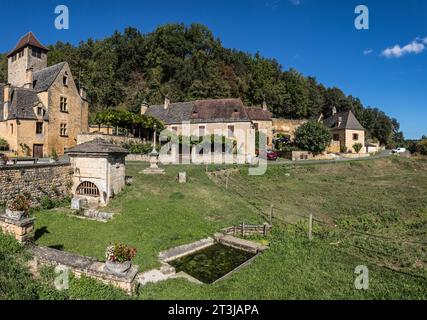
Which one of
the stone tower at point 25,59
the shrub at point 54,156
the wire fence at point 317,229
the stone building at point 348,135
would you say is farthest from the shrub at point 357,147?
the stone tower at point 25,59

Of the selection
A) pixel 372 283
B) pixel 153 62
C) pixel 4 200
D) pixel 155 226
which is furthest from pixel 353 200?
pixel 153 62

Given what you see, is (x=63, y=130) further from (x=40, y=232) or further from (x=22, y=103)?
(x=40, y=232)

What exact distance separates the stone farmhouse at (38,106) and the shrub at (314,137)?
28.5m

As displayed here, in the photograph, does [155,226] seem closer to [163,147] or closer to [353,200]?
[353,200]

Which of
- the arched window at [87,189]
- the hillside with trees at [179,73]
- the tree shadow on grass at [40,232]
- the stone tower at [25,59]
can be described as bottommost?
the tree shadow on grass at [40,232]

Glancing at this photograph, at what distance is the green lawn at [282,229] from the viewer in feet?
26.6

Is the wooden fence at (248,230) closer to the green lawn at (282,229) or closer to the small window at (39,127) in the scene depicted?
the green lawn at (282,229)

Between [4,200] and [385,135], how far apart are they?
80.5m

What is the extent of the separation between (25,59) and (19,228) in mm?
31898

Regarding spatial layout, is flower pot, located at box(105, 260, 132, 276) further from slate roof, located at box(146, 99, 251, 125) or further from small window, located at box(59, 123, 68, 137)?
slate roof, located at box(146, 99, 251, 125)

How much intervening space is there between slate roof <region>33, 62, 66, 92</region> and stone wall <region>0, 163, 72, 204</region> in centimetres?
1689

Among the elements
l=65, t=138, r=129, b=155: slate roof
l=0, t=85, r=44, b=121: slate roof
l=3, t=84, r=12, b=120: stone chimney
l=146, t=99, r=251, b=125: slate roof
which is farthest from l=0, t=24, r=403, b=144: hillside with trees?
l=65, t=138, r=129, b=155: slate roof

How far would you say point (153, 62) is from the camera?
62.1m

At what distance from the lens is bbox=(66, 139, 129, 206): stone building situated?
15750 millimetres
